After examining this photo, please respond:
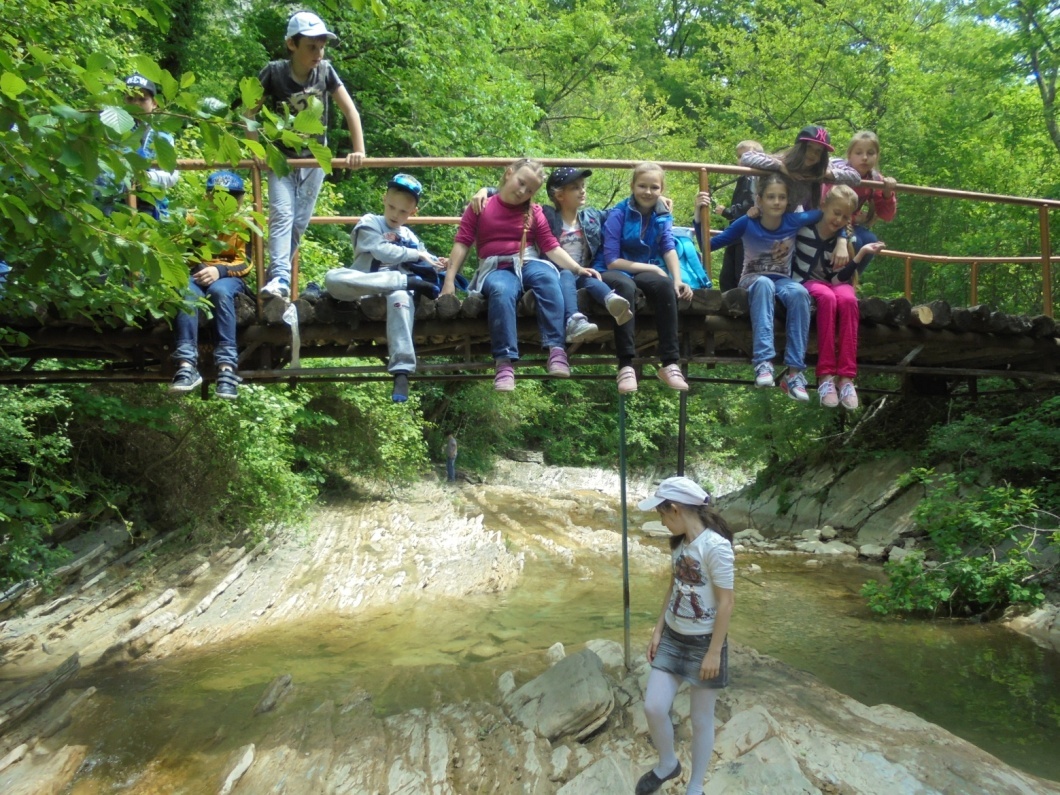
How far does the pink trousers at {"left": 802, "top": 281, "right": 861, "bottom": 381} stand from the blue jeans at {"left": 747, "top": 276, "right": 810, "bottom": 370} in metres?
0.14

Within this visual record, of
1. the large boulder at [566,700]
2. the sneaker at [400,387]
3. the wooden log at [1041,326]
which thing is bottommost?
the large boulder at [566,700]

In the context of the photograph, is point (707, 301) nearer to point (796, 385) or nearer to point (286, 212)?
point (796, 385)

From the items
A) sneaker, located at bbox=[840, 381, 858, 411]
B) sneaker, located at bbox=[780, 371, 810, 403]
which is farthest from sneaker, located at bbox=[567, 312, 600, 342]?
sneaker, located at bbox=[840, 381, 858, 411]

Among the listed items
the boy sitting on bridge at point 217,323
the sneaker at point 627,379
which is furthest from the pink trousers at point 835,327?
the boy sitting on bridge at point 217,323

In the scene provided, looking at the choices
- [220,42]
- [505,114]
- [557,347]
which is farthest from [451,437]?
[557,347]

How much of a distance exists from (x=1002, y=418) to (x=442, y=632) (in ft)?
23.7

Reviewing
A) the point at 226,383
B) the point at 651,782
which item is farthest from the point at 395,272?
the point at 651,782

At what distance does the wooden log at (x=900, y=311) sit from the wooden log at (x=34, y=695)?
6810 millimetres

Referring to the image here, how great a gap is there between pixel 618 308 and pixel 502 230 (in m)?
0.92

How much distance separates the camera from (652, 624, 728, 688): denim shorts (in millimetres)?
3973

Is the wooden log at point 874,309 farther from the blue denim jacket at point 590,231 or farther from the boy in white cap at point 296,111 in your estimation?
the boy in white cap at point 296,111

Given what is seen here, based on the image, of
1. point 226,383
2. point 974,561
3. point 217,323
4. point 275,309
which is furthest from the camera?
point 974,561

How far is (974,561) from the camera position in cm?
770

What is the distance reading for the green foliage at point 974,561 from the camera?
7.32 meters
